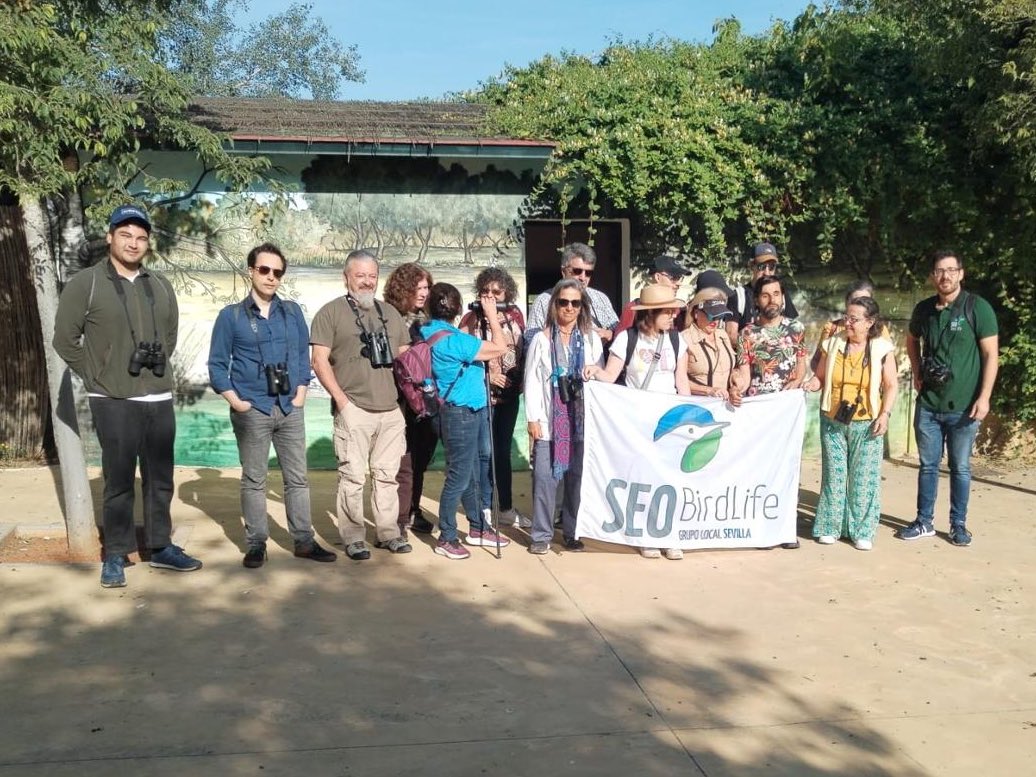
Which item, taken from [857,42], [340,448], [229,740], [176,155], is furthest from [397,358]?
[857,42]

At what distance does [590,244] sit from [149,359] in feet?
16.5

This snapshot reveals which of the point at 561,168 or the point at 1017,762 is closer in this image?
the point at 1017,762

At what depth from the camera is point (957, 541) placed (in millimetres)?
7660

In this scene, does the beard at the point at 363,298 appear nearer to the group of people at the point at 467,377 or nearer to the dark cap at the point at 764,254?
the group of people at the point at 467,377

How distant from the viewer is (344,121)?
34.7 feet

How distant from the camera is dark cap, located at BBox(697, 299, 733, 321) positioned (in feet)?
24.4

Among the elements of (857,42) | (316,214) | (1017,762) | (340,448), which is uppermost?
(857,42)

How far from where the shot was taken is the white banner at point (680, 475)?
23.8 feet

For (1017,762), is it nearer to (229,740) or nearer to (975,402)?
(229,740)

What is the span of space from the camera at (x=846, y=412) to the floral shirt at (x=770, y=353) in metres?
0.41

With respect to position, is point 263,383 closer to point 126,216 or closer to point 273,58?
point 126,216

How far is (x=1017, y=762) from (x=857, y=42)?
8165 mm

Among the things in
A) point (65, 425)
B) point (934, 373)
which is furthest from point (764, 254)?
point (65, 425)

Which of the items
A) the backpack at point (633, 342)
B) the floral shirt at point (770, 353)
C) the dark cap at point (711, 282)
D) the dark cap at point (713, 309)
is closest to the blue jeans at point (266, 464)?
the backpack at point (633, 342)
